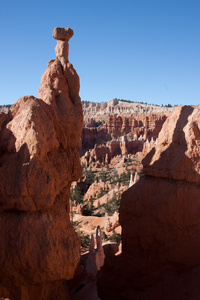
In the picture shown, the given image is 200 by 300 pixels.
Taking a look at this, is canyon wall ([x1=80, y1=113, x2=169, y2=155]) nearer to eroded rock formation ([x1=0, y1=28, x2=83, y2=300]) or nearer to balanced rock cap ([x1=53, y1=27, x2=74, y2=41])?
balanced rock cap ([x1=53, y1=27, x2=74, y2=41])

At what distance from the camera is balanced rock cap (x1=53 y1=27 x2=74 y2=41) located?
7.98 metres

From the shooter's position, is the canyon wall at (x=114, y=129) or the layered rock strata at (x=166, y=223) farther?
the canyon wall at (x=114, y=129)

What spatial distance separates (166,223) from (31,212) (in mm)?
4341

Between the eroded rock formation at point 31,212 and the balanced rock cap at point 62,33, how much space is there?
2552 millimetres

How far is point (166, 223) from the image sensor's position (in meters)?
8.12

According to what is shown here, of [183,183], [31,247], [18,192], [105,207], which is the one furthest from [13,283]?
[105,207]

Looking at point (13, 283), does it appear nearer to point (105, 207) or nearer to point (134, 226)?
point (134, 226)

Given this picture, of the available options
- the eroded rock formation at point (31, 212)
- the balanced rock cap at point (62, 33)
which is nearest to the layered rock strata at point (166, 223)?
the eroded rock formation at point (31, 212)

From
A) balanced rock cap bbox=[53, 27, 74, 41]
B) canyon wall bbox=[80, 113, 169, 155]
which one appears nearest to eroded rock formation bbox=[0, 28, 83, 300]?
balanced rock cap bbox=[53, 27, 74, 41]

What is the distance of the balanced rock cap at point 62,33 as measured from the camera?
7984mm

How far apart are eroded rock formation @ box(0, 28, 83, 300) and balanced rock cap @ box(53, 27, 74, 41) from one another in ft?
8.37

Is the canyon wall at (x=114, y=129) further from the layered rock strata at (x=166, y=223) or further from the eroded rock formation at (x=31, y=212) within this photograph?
the eroded rock formation at (x=31, y=212)

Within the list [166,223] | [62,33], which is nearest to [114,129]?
[62,33]

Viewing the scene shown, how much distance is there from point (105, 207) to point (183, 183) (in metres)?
20.2
